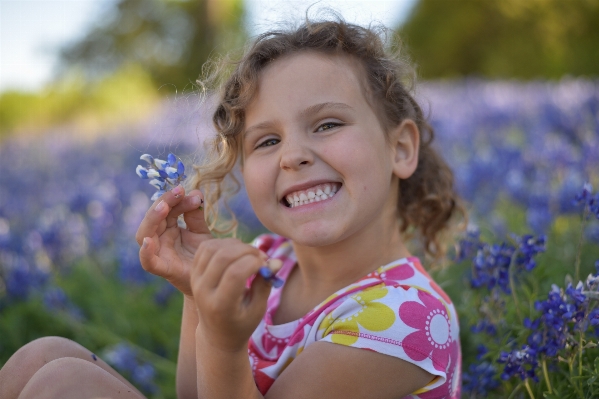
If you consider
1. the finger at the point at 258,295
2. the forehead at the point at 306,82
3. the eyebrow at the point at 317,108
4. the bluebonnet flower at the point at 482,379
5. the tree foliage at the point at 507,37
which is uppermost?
the tree foliage at the point at 507,37

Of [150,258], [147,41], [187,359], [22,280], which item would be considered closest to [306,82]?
[150,258]

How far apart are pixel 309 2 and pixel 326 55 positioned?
43 cm

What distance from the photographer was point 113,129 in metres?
9.12

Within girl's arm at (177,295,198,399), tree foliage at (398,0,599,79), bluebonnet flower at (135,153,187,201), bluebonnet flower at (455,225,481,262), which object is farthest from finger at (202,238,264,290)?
tree foliage at (398,0,599,79)

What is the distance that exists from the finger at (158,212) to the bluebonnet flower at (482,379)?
1147mm

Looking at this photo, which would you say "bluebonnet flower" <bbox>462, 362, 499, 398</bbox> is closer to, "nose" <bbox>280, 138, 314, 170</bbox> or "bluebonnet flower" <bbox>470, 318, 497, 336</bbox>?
"bluebonnet flower" <bbox>470, 318, 497, 336</bbox>

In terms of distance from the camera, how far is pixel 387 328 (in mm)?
1627

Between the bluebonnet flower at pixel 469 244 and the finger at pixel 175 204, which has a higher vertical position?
the finger at pixel 175 204

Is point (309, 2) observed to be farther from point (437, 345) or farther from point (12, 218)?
point (12, 218)

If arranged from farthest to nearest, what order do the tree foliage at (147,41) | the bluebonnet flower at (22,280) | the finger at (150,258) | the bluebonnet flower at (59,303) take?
1. the tree foliage at (147,41)
2. the bluebonnet flower at (22,280)
3. the bluebonnet flower at (59,303)
4. the finger at (150,258)

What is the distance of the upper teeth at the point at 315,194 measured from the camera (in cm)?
178

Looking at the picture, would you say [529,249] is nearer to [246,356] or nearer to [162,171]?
[246,356]

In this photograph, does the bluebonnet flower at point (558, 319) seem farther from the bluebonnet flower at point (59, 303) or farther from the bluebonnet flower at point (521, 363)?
the bluebonnet flower at point (59, 303)

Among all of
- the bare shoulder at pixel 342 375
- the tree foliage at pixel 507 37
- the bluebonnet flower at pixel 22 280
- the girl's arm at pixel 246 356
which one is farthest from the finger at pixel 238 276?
the tree foliage at pixel 507 37
